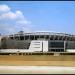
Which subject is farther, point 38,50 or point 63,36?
point 63,36

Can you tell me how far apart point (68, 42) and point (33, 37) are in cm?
419

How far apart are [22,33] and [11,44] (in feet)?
7.55

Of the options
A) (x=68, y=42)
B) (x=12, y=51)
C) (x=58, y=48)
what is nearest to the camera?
(x=12, y=51)

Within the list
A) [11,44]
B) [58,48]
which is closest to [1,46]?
[11,44]

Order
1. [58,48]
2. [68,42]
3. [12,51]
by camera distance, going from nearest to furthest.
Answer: [12,51], [58,48], [68,42]

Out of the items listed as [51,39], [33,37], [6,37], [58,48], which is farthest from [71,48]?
[6,37]

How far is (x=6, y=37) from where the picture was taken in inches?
958

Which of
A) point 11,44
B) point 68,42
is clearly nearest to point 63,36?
point 68,42

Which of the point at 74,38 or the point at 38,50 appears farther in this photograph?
the point at 74,38

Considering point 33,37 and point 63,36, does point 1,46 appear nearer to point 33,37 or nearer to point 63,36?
point 33,37

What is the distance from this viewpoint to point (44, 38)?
26.3m

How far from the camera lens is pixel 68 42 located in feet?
82.4

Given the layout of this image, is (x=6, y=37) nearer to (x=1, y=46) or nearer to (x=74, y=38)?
(x=1, y=46)

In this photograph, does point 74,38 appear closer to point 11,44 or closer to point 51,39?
point 51,39
